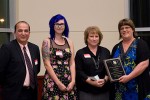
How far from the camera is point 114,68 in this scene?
4.28 m

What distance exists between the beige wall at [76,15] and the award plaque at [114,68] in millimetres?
1429

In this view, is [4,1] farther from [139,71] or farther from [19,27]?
[139,71]

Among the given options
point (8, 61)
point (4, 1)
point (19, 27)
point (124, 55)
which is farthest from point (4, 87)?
point (4, 1)

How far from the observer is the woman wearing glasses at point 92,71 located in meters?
4.36

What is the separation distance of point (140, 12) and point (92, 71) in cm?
222

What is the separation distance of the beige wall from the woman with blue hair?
112cm

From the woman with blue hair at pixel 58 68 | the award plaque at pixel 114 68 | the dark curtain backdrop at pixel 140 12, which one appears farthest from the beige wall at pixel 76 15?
the award plaque at pixel 114 68

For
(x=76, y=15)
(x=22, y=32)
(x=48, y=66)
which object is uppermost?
(x=76, y=15)

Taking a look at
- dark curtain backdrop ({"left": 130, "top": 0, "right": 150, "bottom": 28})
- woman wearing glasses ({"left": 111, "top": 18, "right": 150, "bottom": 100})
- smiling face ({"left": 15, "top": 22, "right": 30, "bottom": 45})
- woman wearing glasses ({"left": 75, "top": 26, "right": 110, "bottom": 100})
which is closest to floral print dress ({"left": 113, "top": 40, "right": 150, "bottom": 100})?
woman wearing glasses ({"left": 111, "top": 18, "right": 150, "bottom": 100})

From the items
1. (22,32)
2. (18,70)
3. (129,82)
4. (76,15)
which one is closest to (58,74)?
(18,70)

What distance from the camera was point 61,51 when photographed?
430 centimetres

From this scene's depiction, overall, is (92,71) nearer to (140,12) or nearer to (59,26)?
(59,26)

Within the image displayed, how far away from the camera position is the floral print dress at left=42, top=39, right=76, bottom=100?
14.0 feet

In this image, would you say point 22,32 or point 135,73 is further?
point 135,73
